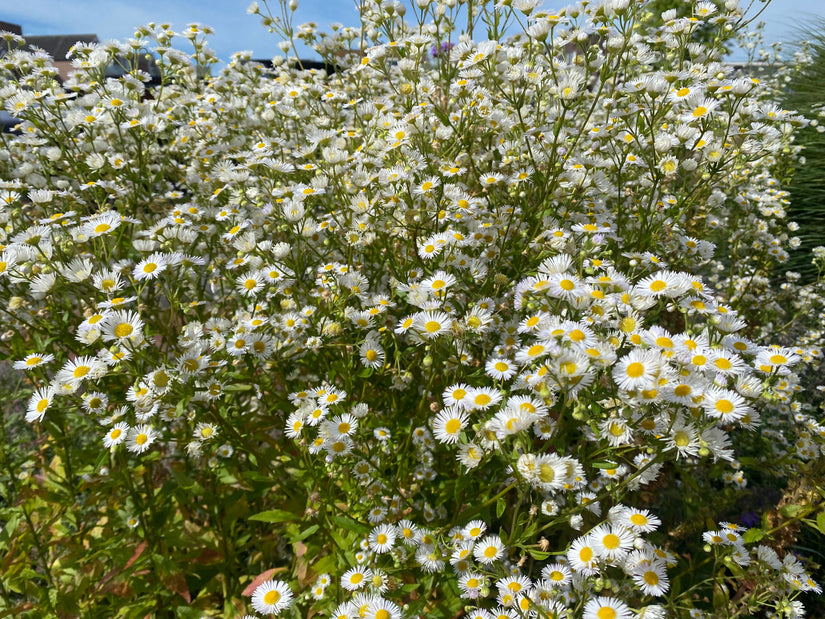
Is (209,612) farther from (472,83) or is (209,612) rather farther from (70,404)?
(472,83)

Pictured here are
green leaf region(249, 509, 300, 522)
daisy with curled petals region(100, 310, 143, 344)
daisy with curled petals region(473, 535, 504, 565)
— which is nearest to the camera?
daisy with curled petals region(473, 535, 504, 565)

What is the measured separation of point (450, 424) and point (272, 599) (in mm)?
941

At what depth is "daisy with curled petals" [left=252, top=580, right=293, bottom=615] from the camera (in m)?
1.78

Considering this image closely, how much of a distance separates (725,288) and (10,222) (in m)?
5.08

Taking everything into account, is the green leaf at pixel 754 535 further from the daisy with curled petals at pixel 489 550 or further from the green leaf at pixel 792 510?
the daisy with curled petals at pixel 489 550

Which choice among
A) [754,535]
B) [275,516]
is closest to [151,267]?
[275,516]

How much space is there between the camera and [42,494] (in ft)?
8.42

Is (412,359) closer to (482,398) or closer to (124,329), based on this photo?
(482,398)

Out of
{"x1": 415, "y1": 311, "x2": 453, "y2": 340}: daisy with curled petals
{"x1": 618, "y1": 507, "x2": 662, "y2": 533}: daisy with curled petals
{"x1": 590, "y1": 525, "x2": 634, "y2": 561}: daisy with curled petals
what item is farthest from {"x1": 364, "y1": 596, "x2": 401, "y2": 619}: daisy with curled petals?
{"x1": 415, "y1": 311, "x2": 453, "y2": 340}: daisy with curled petals

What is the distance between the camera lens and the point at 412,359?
239 centimetres

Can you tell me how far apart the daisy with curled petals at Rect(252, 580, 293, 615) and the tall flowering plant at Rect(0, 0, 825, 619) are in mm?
13

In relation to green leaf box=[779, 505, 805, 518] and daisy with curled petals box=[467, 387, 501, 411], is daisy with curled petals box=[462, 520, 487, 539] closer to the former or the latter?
daisy with curled petals box=[467, 387, 501, 411]

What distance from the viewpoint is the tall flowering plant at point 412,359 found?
1625 millimetres

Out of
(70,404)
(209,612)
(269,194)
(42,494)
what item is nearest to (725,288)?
(269,194)
